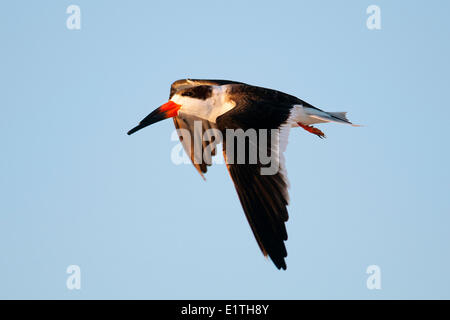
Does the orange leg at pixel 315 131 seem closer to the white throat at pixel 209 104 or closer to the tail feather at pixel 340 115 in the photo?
the tail feather at pixel 340 115

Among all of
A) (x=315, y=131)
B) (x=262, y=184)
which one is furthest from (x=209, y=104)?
(x=262, y=184)

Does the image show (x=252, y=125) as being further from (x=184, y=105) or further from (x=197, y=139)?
(x=197, y=139)

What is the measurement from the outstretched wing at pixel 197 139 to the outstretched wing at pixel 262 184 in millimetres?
2272

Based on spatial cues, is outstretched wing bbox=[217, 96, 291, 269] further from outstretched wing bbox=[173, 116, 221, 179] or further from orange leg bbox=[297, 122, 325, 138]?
outstretched wing bbox=[173, 116, 221, 179]

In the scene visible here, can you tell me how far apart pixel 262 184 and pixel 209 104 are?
105 inches

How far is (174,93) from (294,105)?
8.13 feet

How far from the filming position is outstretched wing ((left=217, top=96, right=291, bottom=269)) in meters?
9.05

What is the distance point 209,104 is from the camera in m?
11.7

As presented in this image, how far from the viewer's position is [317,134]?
39.6 feet

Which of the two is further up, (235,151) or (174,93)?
(174,93)

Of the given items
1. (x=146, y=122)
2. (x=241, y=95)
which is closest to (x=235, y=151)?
(x=241, y=95)

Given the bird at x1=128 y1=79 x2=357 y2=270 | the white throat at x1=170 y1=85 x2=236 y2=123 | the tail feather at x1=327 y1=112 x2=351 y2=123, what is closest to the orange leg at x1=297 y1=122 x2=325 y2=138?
the bird at x1=128 y1=79 x2=357 y2=270

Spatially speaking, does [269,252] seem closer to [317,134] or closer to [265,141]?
[265,141]

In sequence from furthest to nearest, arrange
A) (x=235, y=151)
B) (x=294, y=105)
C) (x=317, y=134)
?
(x=317, y=134) → (x=294, y=105) → (x=235, y=151)
